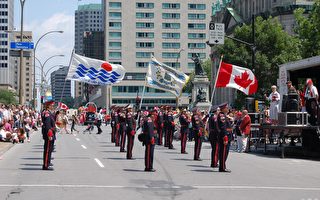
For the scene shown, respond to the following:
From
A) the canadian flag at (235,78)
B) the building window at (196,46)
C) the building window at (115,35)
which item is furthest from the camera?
the building window at (196,46)

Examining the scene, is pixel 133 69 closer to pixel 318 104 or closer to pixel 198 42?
pixel 198 42

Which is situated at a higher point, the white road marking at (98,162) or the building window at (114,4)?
the building window at (114,4)

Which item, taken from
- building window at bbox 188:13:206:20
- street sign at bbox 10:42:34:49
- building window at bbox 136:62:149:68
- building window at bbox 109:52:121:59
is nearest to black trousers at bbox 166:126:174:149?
street sign at bbox 10:42:34:49

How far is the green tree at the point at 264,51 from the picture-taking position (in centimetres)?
5784

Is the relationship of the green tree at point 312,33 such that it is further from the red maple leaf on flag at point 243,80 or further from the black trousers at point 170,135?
the black trousers at point 170,135

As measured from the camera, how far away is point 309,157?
78.7 feet

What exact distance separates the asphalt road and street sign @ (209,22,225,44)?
719 inches

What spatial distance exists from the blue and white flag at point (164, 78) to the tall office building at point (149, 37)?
331 ft

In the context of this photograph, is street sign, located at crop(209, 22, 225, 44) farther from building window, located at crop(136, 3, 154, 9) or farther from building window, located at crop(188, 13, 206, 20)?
building window, located at crop(188, 13, 206, 20)

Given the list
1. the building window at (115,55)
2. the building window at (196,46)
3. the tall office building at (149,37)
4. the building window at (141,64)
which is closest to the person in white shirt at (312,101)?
the tall office building at (149,37)

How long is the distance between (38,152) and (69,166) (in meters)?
6.53

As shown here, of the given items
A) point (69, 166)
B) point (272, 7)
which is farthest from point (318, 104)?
point (272, 7)

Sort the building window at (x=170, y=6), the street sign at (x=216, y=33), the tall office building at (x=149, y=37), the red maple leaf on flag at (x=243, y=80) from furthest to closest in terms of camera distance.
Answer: the building window at (x=170, y=6)
the tall office building at (x=149, y=37)
the street sign at (x=216, y=33)
the red maple leaf on flag at (x=243, y=80)

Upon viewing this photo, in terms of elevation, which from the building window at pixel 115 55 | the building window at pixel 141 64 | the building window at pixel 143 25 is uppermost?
the building window at pixel 143 25
